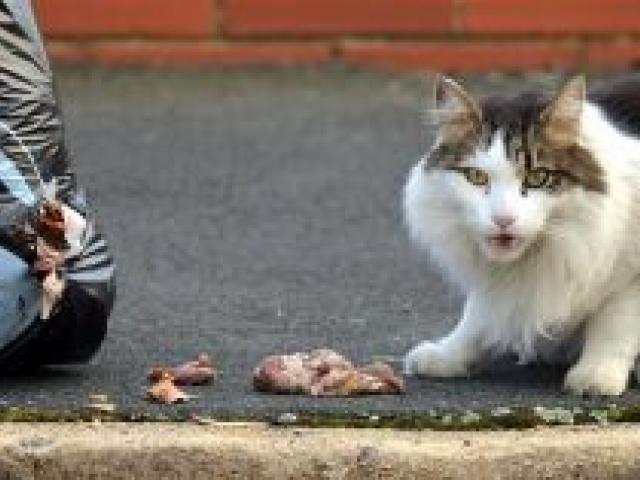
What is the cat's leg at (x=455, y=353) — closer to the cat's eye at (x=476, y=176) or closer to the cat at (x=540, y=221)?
the cat at (x=540, y=221)

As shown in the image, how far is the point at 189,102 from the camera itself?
30.0 ft

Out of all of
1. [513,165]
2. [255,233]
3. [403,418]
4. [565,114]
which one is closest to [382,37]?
[255,233]

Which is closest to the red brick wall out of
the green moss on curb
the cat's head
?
the cat's head

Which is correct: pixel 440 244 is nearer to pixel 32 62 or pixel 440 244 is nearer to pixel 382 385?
pixel 382 385

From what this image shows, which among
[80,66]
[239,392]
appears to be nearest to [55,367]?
[239,392]

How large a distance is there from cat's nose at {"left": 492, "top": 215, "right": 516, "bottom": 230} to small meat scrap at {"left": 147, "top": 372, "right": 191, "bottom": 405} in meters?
0.79

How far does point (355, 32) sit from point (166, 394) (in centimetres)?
517

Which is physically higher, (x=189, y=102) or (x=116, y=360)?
(x=189, y=102)

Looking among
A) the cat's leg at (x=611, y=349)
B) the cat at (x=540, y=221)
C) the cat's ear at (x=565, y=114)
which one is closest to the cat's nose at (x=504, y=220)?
the cat at (x=540, y=221)

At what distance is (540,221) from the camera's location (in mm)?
4660

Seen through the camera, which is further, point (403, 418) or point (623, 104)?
point (623, 104)

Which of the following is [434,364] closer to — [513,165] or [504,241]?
[504,241]

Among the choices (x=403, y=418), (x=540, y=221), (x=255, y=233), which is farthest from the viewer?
(x=255, y=233)

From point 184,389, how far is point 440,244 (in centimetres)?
67
